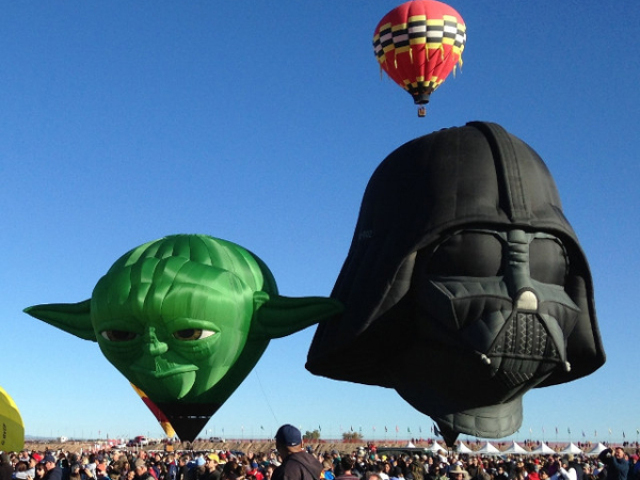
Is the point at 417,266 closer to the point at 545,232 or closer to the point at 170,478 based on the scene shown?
the point at 545,232

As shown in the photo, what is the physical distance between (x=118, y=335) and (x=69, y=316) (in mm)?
1623

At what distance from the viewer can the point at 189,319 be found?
444 inches

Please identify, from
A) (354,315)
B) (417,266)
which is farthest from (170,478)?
(417,266)

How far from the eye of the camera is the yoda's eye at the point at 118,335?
38.0 feet

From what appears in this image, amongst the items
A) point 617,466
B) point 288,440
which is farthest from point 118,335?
point 288,440

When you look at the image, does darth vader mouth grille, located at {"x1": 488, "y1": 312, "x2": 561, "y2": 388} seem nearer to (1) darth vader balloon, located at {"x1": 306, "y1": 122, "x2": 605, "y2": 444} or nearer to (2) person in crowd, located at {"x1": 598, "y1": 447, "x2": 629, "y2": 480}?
(1) darth vader balloon, located at {"x1": 306, "y1": 122, "x2": 605, "y2": 444}

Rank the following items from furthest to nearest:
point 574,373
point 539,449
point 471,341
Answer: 1. point 539,449
2. point 574,373
3. point 471,341

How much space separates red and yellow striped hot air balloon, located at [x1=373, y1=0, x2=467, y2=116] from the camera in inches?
559

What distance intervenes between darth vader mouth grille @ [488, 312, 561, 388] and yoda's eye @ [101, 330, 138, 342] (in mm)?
4527

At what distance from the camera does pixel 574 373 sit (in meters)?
12.8

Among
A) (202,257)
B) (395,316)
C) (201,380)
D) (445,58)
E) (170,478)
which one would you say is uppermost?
(445,58)

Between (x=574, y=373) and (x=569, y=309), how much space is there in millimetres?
1950

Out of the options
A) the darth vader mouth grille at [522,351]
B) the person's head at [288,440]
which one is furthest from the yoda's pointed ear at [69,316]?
the person's head at [288,440]

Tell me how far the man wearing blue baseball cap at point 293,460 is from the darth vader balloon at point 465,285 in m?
7.00
